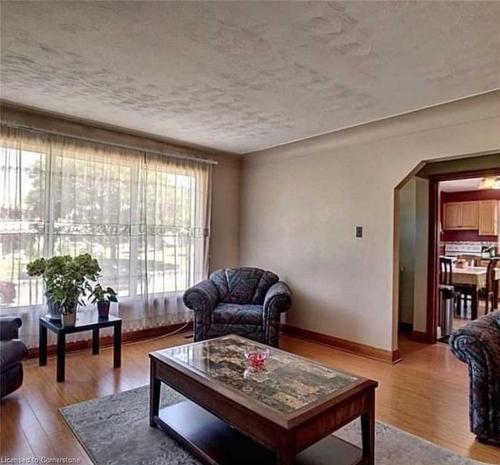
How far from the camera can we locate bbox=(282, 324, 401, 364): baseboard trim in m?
3.94

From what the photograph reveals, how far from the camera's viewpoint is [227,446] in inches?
83.3

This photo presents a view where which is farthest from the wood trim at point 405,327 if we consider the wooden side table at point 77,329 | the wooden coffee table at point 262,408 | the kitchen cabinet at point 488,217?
the kitchen cabinet at point 488,217

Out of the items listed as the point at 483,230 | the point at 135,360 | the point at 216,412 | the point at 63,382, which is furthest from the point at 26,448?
the point at 483,230

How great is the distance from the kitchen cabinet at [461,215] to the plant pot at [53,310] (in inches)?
353

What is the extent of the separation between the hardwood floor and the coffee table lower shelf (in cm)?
56

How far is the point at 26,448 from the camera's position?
2213 millimetres

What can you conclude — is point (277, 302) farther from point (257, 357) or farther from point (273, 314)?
point (257, 357)

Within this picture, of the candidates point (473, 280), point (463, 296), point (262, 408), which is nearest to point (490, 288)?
point (463, 296)

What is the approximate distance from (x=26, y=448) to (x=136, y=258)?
2471 mm

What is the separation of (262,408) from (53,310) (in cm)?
261

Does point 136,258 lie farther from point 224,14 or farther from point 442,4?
point 442,4

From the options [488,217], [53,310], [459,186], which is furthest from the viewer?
[488,217]

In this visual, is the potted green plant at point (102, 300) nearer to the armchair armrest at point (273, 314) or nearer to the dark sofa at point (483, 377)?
the armchair armrest at point (273, 314)

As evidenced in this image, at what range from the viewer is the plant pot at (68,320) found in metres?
3.29
